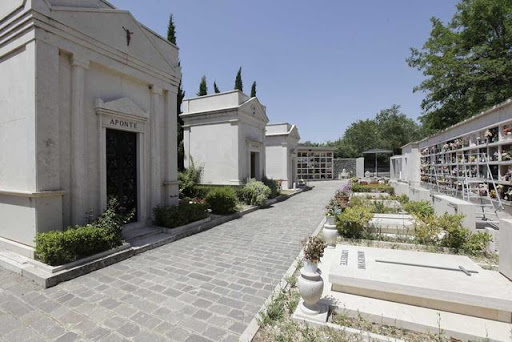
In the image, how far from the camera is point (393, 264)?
13.2ft

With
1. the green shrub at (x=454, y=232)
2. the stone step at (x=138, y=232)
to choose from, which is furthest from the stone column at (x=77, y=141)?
the green shrub at (x=454, y=232)

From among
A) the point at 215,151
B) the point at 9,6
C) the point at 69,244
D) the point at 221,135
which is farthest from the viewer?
the point at 215,151

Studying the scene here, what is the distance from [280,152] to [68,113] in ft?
51.7

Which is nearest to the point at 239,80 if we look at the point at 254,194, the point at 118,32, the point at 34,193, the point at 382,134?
the point at 254,194

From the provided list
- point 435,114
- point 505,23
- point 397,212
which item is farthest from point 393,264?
point 505,23

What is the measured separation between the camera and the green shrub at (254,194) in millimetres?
11672

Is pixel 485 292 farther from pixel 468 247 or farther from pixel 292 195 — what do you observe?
pixel 292 195

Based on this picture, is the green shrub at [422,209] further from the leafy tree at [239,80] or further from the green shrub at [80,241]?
the leafy tree at [239,80]

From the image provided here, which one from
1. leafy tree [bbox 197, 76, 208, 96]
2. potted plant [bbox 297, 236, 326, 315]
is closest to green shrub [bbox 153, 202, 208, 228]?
potted plant [bbox 297, 236, 326, 315]

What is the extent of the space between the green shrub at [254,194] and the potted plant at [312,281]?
8456 millimetres

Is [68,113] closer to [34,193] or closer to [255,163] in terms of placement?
[34,193]

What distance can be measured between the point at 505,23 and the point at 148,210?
1942cm

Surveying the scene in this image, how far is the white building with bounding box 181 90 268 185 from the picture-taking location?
12742 millimetres

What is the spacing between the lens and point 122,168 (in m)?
6.43
